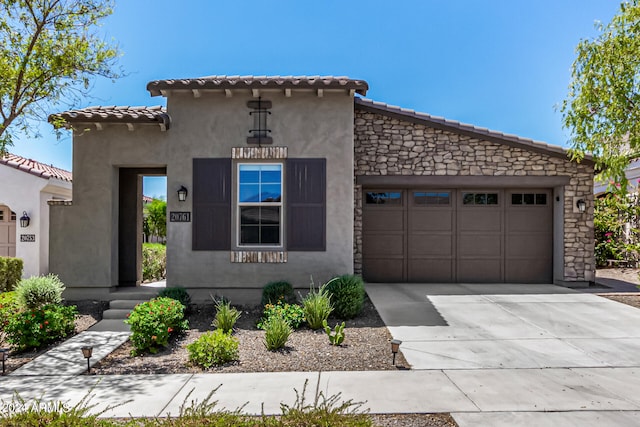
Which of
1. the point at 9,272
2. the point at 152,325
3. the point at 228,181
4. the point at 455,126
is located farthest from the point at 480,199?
the point at 9,272

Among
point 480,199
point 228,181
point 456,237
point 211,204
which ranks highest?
point 228,181

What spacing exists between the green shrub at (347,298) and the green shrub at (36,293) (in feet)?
16.4

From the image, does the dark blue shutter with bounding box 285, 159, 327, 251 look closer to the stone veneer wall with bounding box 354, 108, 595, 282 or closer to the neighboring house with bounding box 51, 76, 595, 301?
the neighboring house with bounding box 51, 76, 595, 301

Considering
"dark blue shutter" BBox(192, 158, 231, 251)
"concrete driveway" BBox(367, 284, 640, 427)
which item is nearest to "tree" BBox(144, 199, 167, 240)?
"dark blue shutter" BBox(192, 158, 231, 251)

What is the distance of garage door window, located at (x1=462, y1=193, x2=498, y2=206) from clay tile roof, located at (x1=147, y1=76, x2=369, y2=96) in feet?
13.9

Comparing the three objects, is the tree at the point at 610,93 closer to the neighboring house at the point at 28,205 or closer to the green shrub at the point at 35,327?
the green shrub at the point at 35,327

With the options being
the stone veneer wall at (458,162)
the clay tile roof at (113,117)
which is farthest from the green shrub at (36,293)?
the stone veneer wall at (458,162)

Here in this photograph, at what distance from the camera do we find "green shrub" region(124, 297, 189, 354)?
5723 millimetres

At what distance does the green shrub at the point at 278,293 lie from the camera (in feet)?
24.2

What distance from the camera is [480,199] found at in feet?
33.1

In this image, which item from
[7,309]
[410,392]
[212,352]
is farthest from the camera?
[7,309]

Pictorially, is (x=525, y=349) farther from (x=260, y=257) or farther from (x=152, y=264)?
(x=152, y=264)

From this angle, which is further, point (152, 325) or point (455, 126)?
point (455, 126)

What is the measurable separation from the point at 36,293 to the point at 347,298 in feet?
18.2
